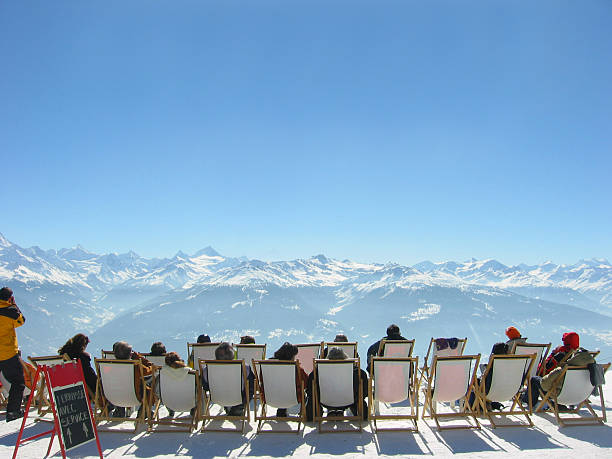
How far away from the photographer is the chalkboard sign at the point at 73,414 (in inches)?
175

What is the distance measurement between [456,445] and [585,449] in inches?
58.2

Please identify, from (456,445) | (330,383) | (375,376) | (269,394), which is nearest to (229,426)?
(269,394)

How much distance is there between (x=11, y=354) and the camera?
6246mm

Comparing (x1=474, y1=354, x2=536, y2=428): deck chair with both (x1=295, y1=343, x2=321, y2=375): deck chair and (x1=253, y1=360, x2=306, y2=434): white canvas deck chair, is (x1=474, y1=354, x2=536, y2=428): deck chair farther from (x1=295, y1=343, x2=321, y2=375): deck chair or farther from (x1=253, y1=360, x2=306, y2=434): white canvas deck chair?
(x1=295, y1=343, x2=321, y2=375): deck chair

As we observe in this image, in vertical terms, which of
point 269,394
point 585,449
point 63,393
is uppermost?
point 63,393

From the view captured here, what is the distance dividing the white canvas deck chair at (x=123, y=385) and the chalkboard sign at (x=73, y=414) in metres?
0.95

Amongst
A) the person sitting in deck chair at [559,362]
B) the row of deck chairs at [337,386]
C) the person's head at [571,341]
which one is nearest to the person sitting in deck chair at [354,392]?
the row of deck chairs at [337,386]

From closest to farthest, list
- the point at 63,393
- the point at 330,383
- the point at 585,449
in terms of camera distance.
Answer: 1. the point at 63,393
2. the point at 585,449
3. the point at 330,383

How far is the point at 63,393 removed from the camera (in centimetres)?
452

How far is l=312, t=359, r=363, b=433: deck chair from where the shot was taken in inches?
216

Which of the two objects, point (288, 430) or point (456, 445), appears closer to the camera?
point (456, 445)

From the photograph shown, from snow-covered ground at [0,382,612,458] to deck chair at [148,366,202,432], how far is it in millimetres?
163

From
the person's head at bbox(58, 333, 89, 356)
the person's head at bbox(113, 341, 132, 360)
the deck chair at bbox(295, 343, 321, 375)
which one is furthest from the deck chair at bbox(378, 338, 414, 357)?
the person's head at bbox(58, 333, 89, 356)

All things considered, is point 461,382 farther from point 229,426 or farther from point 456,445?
point 229,426
